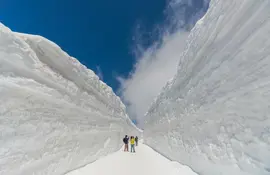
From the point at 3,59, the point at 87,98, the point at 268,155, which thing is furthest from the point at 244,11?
the point at 87,98

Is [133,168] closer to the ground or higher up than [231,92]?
closer to the ground

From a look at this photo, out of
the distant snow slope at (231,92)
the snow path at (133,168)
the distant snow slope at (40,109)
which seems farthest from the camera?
the snow path at (133,168)

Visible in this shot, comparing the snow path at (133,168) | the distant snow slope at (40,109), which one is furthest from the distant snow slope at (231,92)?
the distant snow slope at (40,109)

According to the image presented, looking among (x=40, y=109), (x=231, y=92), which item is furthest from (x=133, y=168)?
(x=231, y=92)

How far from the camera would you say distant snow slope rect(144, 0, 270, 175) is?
258cm

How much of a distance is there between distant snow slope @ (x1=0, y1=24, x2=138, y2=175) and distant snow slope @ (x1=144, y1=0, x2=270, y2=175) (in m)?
3.87

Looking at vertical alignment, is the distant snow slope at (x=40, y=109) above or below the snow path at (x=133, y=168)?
above

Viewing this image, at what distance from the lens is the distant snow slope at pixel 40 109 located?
319 centimetres

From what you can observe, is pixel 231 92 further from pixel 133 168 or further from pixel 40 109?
pixel 40 109

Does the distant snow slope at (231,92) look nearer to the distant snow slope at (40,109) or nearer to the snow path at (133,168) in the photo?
the snow path at (133,168)

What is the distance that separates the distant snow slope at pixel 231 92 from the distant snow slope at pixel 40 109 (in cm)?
387

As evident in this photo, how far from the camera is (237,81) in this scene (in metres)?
3.15

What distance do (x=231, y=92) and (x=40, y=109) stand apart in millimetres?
4466

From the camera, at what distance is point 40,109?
3945 mm
